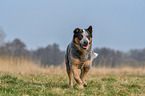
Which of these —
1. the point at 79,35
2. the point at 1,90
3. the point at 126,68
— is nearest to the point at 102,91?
the point at 79,35

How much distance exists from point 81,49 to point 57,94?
1324 mm

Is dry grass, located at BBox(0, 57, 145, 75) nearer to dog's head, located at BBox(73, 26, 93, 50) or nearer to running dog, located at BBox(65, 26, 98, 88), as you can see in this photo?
running dog, located at BBox(65, 26, 98, 88)

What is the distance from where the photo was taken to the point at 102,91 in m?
5.20

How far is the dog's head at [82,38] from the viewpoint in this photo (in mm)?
4943

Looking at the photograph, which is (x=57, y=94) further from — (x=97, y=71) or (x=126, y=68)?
(x=126, y=68)

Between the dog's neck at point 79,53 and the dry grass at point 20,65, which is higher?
the dog's neck at point 79,53

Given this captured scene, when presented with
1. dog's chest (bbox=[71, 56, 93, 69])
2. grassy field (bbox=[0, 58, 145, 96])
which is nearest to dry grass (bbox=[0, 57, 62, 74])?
grassy field (bbox=[0, 58, 145, 96])

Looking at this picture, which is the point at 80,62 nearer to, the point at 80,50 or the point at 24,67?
the point at 80,50

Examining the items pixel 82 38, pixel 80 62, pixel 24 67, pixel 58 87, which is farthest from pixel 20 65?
pixel 82 38

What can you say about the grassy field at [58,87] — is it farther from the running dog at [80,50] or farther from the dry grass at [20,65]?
the dry grass at [20,65]

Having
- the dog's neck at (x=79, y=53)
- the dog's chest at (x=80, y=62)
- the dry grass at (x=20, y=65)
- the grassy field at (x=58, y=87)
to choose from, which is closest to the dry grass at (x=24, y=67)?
the dry grass at (x=20, y=65)

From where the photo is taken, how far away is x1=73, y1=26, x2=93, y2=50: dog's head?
4.94 m

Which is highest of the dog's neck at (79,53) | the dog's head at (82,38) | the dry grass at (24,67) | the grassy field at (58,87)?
the dog's head at (82,38)

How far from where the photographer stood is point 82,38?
4953 millimetres
